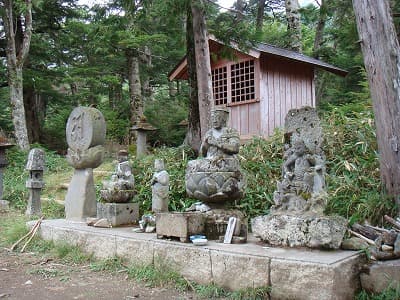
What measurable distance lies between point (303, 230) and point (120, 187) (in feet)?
10.1

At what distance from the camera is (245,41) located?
27.7ft

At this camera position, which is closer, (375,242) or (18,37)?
(375,242)

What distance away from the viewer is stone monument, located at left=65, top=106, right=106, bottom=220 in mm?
6582

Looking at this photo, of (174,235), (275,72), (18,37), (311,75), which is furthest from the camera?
(18,37)

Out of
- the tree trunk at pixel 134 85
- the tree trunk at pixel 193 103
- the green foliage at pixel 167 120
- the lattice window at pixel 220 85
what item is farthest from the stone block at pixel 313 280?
the tree trunk at pixel 134 85

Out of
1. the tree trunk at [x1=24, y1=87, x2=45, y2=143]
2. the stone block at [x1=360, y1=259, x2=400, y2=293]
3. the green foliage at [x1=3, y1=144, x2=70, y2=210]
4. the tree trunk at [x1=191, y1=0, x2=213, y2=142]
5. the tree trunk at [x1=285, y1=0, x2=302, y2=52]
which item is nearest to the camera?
the stone block at [x1=360, y1=259, x2=400, y2=293]

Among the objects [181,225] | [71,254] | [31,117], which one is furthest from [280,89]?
[31,117]

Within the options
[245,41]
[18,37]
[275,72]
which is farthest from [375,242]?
[18,37]

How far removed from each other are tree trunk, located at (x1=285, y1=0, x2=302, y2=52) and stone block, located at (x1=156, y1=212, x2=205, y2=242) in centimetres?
1091

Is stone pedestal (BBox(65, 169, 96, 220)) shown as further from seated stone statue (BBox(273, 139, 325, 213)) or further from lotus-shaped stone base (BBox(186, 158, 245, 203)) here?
seated stone statue (BBox(273, 139, 325, 213))

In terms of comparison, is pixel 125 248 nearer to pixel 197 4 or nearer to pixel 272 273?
pixel 272 273

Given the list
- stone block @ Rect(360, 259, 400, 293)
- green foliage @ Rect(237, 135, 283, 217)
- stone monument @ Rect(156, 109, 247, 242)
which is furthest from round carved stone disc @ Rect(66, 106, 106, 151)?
stone block @ Rect(360, 259, 400, 293)

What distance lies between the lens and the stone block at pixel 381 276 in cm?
355

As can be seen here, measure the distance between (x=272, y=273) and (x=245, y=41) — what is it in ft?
19.5
